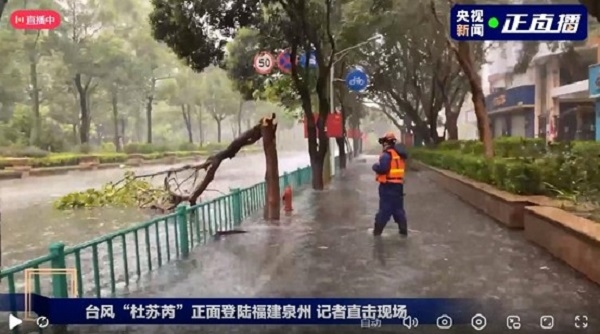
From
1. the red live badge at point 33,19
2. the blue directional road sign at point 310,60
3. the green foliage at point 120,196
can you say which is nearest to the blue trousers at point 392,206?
the green foliage at point 120,196

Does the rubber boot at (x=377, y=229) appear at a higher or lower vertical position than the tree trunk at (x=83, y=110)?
lower

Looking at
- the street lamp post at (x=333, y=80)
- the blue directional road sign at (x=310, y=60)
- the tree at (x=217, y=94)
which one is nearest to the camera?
the tree at (x=217, y=94)

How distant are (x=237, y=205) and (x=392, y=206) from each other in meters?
2.55

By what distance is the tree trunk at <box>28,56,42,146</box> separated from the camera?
2.48 m

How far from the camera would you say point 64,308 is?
216cm

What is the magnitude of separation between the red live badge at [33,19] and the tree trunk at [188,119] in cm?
79

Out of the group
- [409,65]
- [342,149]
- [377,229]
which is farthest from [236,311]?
[409,65]

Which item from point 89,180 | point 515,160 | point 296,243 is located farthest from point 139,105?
point 515,160

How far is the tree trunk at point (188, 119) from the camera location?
9.99 feet

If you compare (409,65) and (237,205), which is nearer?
(237,205)

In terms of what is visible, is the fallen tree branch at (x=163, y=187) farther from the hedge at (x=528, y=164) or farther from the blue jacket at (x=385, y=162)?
the hedge at (x=528, y=164)

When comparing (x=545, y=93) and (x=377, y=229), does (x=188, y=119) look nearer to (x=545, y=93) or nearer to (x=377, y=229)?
(x=377, y=229)

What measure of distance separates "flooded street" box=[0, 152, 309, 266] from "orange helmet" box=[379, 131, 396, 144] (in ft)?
2.60

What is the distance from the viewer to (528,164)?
398cm
